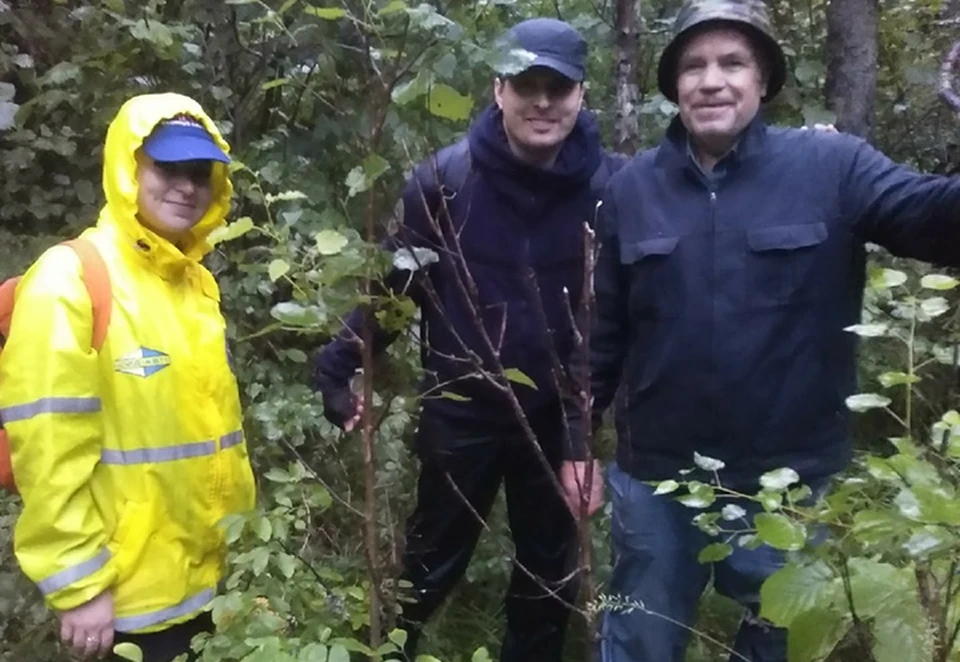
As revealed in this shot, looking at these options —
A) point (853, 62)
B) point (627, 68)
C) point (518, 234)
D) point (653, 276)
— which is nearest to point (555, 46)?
point (518, 234)

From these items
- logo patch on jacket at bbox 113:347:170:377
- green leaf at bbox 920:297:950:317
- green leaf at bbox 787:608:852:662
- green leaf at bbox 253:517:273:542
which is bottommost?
green leaf at bbox 253:517:273:542

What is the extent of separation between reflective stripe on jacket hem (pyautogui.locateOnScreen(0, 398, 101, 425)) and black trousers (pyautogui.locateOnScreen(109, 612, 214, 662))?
0.56 meters

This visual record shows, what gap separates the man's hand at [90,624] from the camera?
2043 mm

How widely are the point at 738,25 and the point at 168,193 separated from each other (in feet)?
4.59

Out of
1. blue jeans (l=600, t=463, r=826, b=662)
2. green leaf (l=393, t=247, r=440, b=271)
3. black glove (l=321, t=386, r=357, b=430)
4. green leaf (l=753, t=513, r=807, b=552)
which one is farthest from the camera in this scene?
black glove (l=321, t=386, r=357, b=430)

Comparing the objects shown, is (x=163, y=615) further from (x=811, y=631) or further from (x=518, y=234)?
(x=811, y=631)

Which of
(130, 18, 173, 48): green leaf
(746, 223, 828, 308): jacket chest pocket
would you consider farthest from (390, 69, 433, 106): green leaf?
(130, 18, 173, 48): green leaf

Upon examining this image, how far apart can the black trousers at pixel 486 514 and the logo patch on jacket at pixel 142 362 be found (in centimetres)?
97

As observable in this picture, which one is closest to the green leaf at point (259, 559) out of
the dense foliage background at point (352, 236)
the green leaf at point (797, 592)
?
the dense foliage background at point (352, 236)

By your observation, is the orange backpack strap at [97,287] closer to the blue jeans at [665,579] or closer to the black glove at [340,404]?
the black glove at [340,404]

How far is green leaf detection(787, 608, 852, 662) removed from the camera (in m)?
1.40

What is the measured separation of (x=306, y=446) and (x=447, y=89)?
208cm

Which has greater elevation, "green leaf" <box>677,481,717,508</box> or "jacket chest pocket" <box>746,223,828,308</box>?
"jacket chest pocket" <box>746,223,828,308</box>

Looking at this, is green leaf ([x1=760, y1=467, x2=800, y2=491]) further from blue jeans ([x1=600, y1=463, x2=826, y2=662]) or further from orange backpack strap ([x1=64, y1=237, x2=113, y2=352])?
orange backpack strap ([x1=64, y1=237, x2=113, y2=352])
